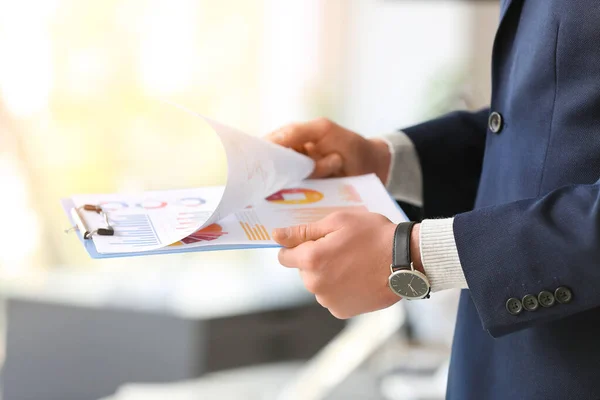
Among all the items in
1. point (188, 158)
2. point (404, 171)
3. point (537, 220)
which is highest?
point (537, 220)

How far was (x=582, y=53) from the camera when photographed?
775 millimetres

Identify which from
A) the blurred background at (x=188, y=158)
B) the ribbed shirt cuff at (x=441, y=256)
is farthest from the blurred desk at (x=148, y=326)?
the ribbed shirt cuff at (x=441, y=256)

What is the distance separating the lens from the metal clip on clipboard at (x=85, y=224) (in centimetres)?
82

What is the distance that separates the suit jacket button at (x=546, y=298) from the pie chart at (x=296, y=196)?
0.36 metres

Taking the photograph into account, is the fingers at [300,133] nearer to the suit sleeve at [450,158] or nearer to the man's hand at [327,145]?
the man's hand at [327,145]

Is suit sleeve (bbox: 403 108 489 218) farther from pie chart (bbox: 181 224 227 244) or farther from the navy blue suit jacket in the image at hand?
pie chart (bbox: 181 224 227 244)

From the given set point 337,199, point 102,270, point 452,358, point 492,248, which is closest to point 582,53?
point 492,248

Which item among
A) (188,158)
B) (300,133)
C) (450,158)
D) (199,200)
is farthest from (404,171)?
(188,158)

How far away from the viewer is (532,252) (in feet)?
2.29

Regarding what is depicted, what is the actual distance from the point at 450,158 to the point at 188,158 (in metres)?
1.67

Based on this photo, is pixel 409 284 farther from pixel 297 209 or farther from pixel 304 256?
pixel 297 209

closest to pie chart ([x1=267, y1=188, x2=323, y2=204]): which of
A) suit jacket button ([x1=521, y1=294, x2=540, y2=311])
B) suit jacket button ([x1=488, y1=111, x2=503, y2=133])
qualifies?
suit jacket button ([x1=488, y1=111, x2=503, y2=133])

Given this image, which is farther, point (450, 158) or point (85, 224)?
point (450, 158)

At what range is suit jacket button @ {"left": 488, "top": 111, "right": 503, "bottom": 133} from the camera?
0.91 m
